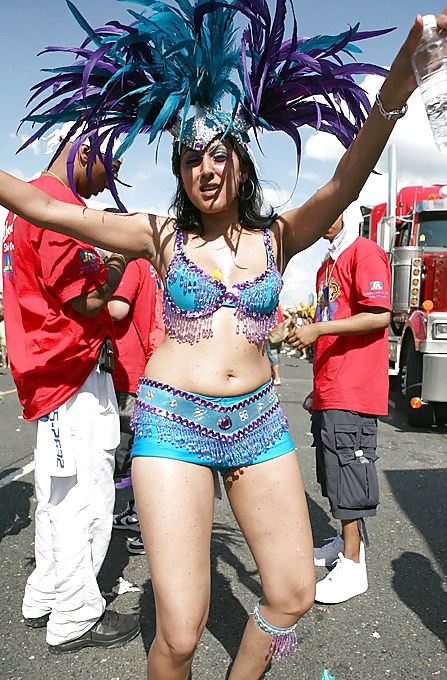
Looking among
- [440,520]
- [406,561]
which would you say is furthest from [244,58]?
[440,520]

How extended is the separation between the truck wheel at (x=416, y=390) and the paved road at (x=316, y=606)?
2.57 m

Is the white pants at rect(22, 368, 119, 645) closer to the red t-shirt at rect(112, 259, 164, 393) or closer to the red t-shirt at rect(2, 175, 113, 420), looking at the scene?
the red t-shirt at rect(2, 175, 113, 420)

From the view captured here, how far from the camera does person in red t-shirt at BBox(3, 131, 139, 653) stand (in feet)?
8.70

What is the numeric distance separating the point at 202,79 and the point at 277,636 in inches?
76.0

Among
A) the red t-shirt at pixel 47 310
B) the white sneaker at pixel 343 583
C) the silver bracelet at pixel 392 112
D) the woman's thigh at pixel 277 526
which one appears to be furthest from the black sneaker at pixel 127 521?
the silver bracelet at pixel 392 112

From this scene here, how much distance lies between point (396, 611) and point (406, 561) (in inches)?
26.5

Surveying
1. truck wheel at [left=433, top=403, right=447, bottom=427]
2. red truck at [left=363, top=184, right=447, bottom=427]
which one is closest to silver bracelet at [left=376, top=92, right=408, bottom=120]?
red truck at [left=363, top=184, right=447, bottom=427]

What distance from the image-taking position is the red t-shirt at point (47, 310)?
2.59 m

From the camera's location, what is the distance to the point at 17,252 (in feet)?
8.81

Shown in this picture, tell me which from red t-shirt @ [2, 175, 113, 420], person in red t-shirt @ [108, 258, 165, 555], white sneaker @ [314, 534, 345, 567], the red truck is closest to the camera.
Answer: red t-shirt @ [2, 175, 113, 420]

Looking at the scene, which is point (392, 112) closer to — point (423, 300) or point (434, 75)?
point (434, 75)

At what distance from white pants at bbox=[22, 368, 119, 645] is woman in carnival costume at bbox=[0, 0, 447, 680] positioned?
0.70 m

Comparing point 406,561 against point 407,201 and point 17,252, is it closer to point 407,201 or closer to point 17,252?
point 17,252

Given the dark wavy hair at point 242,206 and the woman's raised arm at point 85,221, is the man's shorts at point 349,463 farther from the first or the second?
the woman's raised arm at point 85,221
